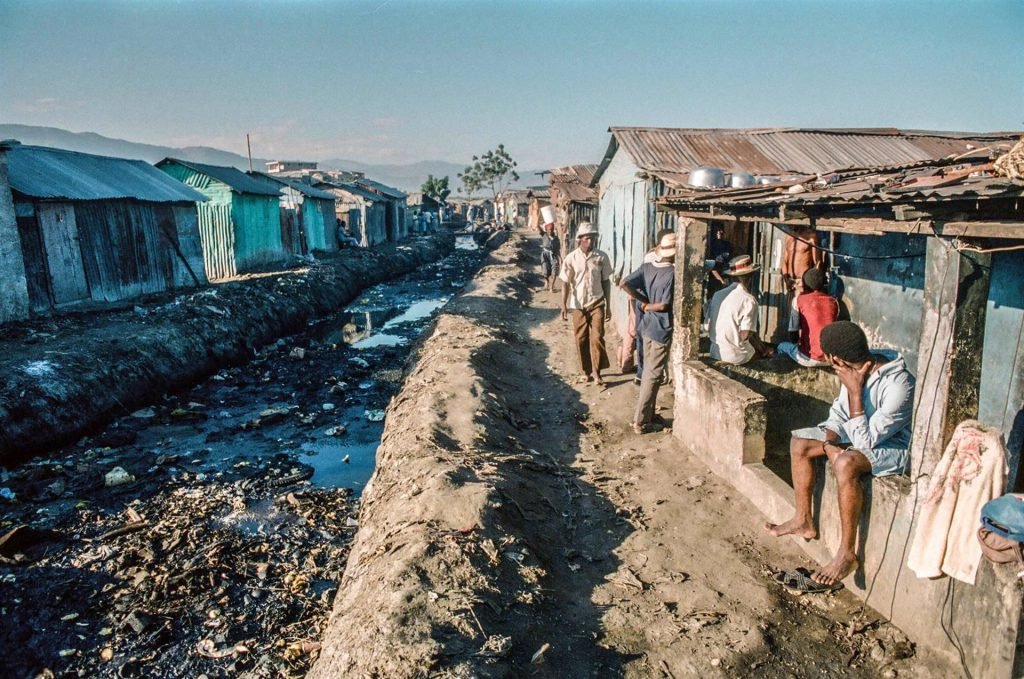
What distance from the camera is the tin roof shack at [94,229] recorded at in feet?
38.8

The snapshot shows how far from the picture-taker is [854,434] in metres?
3.92

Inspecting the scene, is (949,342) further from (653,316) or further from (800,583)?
(653,316)

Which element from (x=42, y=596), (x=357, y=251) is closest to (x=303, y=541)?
(x=42, y=596)

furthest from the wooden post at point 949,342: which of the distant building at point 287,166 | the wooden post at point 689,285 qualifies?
the distant building at point 287,166

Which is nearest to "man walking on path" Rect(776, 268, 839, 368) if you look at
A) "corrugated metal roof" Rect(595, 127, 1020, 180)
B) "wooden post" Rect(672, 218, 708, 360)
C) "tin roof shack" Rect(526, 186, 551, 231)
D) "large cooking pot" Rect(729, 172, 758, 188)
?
"wooden post" Rect(672, 218, 708, 360)

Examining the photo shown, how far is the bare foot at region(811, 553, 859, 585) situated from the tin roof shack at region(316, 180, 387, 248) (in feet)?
97.8

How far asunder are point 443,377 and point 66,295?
9381mm

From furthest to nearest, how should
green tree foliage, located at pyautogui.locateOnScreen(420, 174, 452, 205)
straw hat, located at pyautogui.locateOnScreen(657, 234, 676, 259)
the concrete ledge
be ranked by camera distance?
green tree foliage, located at pyautogui.locateOnScreen(420, 174, 452, 205)
straw hat, located at pyautogui.locateOnScreen(657, 234, 676, 259)
the concrete ledge

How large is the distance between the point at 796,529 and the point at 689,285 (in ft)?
9.33

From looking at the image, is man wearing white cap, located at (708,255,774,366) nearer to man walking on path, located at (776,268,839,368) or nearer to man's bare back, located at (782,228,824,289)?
man walking on path, located at (776,268,839,368)

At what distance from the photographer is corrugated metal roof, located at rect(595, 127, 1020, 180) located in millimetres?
9633

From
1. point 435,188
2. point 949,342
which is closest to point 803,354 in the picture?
point 949,342

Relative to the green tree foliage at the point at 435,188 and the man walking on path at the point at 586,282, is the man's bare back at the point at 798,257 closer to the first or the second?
the man walking on path at the point at 586,282

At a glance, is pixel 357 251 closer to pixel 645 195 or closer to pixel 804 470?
pixel 645 195
